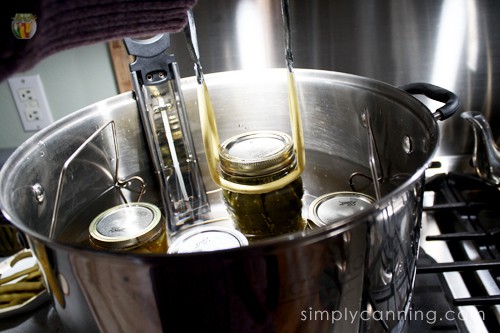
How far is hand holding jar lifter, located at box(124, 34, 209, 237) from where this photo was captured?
0.45 m

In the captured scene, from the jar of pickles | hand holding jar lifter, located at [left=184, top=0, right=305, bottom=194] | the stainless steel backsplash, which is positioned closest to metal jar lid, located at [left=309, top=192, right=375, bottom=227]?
hand holding jar lifter, located at [left=184, top=0, right=305, bottom=194]

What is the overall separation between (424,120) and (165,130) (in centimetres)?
27

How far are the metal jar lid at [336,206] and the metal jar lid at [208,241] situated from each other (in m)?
0.07

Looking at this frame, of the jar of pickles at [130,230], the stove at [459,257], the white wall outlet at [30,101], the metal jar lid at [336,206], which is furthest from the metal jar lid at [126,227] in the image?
the white wall outlet at [30,101]

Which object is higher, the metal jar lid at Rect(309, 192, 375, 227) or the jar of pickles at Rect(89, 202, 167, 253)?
the jar of pickles at Rect(89, 202, 167, 253)

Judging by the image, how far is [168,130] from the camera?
0.50 meters

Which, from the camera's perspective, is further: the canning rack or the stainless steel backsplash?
the stainless steel backsplash

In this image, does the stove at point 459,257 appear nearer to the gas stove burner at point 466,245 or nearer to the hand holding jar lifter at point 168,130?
the gas stove burner at point 466,245

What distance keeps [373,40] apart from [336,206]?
287 mm

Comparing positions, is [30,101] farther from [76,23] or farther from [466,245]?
[466,245]

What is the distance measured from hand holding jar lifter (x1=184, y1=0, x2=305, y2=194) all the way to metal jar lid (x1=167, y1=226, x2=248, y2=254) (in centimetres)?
5

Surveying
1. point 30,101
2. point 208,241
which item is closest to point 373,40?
point 208,241

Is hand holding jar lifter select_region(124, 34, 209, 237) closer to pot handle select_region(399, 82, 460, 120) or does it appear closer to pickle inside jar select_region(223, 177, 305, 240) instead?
pickle inside jar select_region(223, 177, 305, 240)

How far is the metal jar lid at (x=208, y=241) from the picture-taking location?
38 centimetres
